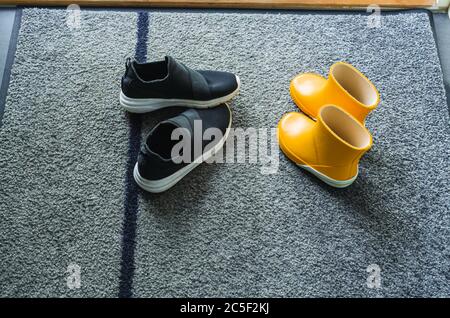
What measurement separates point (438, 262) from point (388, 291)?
134 millimetres

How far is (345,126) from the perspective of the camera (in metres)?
1.03

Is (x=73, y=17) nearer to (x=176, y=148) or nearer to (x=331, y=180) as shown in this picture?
→ (x=176, y=148)

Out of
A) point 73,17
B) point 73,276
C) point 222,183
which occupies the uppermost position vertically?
point 73,17

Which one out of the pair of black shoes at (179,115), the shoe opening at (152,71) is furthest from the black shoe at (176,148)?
the shoe opening at (152,71)

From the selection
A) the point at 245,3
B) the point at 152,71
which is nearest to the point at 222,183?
the point at 152,71

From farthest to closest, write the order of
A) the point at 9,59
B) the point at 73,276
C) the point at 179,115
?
the point at 9,59, the point at 179,115, the point at 73,276

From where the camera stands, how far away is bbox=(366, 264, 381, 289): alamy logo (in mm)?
980

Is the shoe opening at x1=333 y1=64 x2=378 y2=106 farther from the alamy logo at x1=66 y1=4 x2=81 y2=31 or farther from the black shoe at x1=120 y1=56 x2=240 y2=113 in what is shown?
the alamy logo at x1=66 y1=4 x2=81 y2=31

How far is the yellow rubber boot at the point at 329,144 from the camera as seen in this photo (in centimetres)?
99

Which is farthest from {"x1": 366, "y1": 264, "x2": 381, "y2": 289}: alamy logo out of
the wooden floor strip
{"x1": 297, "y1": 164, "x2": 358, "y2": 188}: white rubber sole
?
the wooden floor strip

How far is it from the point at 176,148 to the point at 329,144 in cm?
34

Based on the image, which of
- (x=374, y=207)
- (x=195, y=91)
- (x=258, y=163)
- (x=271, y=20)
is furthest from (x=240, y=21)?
(x=374, y=207)

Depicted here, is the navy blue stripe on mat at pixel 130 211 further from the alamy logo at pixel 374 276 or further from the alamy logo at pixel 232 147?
the alamy logo at pixel 374 276
